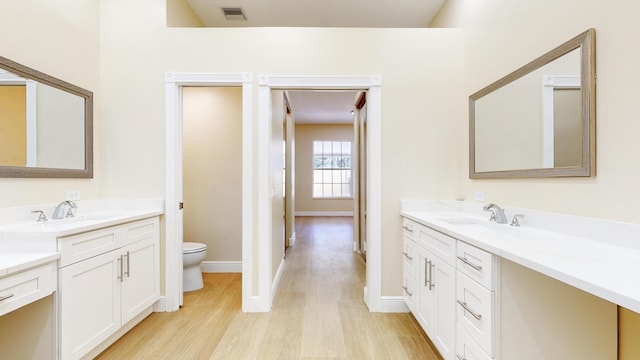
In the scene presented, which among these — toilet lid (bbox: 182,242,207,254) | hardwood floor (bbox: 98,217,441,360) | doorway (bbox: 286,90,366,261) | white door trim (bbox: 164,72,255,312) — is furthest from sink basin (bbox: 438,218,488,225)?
doorway (bbox: 286,90,366,261)

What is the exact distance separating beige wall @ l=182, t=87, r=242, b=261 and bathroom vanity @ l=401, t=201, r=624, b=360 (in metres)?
2.67

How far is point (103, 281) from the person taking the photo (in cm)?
200

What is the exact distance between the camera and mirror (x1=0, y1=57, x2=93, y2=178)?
1894 millimetres

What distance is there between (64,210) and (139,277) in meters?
0.71

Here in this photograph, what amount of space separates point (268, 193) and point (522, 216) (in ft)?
6.23

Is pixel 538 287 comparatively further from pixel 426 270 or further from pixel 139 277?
pixel 139 277

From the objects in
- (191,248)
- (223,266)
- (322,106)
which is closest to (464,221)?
(191,248)

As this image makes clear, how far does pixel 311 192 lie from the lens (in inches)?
378

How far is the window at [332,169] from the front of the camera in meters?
9.58

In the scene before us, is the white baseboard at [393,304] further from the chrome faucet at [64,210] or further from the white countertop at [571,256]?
the chrome faucet at [64,210]

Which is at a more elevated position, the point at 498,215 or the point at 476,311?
the point at 498,215

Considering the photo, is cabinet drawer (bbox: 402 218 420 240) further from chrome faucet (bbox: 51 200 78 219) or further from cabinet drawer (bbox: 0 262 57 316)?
chrome faucet (bbox: 51 200 78 219)

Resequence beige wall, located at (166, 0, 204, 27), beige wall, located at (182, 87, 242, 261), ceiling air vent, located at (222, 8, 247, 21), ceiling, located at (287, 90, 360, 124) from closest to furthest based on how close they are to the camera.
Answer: beige wall, located at (166, 0, 204, 27) < ceiling air vent, located at (222, 8, 247, 21) < beige wall, located at (182, 87, 242, 261) < ceiling, located at (287, 90, 360, 124)

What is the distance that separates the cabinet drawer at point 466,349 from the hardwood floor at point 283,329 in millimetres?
430
